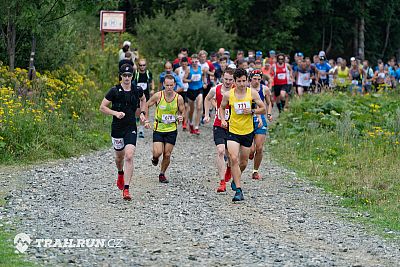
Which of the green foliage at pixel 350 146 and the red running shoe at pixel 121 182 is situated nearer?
the red running shoe at pixel 121 182

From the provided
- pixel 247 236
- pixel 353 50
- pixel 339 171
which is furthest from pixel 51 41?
pixel 353 50

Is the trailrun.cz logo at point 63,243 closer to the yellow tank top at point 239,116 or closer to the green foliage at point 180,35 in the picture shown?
the yellow tank top at point 239,116

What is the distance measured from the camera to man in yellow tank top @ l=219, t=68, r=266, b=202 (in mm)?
12625

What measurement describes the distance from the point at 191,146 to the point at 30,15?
4638 mm

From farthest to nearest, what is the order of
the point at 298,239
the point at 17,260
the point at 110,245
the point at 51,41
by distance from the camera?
the point at 51,41
the point at 298,239
the point at 110,245
the point at 17,260

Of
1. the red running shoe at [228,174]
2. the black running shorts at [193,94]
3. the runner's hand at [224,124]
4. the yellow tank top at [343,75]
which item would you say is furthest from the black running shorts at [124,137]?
the yellow tank top at [343,75]

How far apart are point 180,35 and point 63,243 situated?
25.1m

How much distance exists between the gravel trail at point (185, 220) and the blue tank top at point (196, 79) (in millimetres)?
5269

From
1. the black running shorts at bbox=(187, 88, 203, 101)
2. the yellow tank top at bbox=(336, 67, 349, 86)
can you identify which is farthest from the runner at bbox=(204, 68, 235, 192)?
the yellow tank top at bbox=(336, 67, 349, 86)

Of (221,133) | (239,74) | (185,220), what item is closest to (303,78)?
(221,133)

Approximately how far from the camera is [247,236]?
33.6 ft

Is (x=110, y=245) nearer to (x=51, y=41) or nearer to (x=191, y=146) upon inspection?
(x=191, y=146)

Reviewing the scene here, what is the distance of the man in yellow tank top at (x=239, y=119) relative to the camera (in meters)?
12.6

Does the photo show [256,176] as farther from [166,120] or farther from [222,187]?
[166,120]
